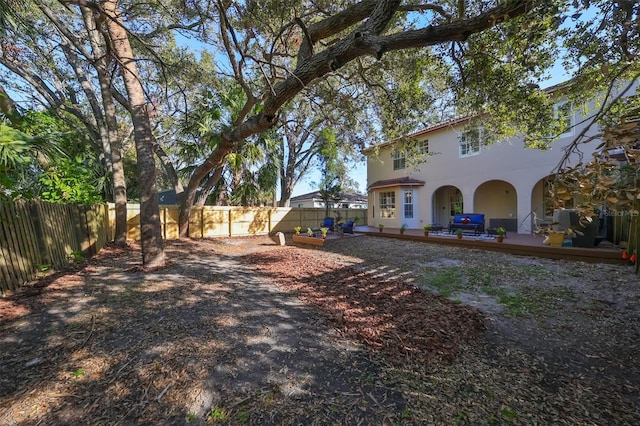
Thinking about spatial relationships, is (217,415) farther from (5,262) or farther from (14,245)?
(14,245)

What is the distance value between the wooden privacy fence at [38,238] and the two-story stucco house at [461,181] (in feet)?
29.6

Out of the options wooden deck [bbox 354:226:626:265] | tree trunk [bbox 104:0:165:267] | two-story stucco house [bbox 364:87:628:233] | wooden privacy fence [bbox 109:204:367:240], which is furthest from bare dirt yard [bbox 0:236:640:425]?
two-story stucco house [bbox 364:87:628:233]

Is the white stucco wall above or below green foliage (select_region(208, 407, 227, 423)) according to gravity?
above

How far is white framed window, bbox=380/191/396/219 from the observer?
15641 mm

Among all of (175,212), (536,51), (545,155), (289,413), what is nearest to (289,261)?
(289,413)

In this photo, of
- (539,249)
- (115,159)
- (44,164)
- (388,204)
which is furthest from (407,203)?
(44,164)

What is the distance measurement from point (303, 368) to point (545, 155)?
12721 millimetres

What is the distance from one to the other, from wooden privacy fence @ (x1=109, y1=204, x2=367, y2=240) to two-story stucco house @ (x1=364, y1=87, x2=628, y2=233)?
466 centimetres

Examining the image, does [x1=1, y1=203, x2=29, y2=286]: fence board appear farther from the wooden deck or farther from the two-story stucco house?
the wooden deck

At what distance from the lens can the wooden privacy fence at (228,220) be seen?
11.4 m

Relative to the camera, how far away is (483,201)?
14.1 metres

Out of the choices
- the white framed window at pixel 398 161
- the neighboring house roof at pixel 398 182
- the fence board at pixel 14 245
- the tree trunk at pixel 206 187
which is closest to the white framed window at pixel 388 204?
the neighboring house roof at pixel 398 182

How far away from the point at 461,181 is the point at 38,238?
577 inches

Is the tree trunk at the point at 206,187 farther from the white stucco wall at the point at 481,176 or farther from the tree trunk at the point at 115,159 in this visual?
the white stucco wall at the point at 481,176
